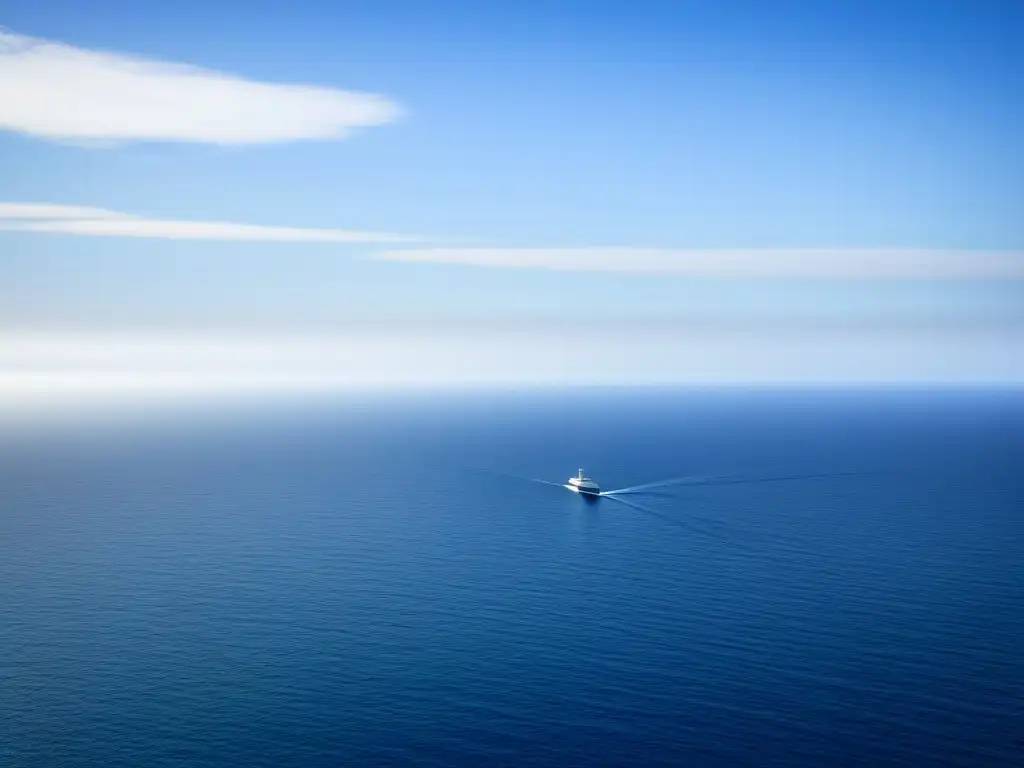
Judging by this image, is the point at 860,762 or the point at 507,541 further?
the point at 507,541

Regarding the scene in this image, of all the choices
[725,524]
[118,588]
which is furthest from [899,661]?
[118,588]

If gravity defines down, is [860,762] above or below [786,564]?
below

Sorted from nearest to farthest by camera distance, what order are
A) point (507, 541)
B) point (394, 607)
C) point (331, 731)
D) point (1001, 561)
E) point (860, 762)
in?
point (860, 762), point (331, 731), point (394, 607), point (1001, 561), point (507, 541)

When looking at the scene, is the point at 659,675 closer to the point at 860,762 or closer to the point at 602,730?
the point at 602,730

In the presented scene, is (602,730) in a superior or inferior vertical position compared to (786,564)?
inferior

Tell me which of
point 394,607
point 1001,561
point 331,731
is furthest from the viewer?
point 1001,561

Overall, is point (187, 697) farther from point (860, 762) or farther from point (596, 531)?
point (596, 531)

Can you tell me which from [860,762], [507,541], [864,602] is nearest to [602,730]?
[860,762]

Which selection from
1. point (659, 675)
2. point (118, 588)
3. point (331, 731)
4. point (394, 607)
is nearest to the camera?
point (331, 731)

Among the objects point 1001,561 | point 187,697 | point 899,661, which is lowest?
point 187,697
